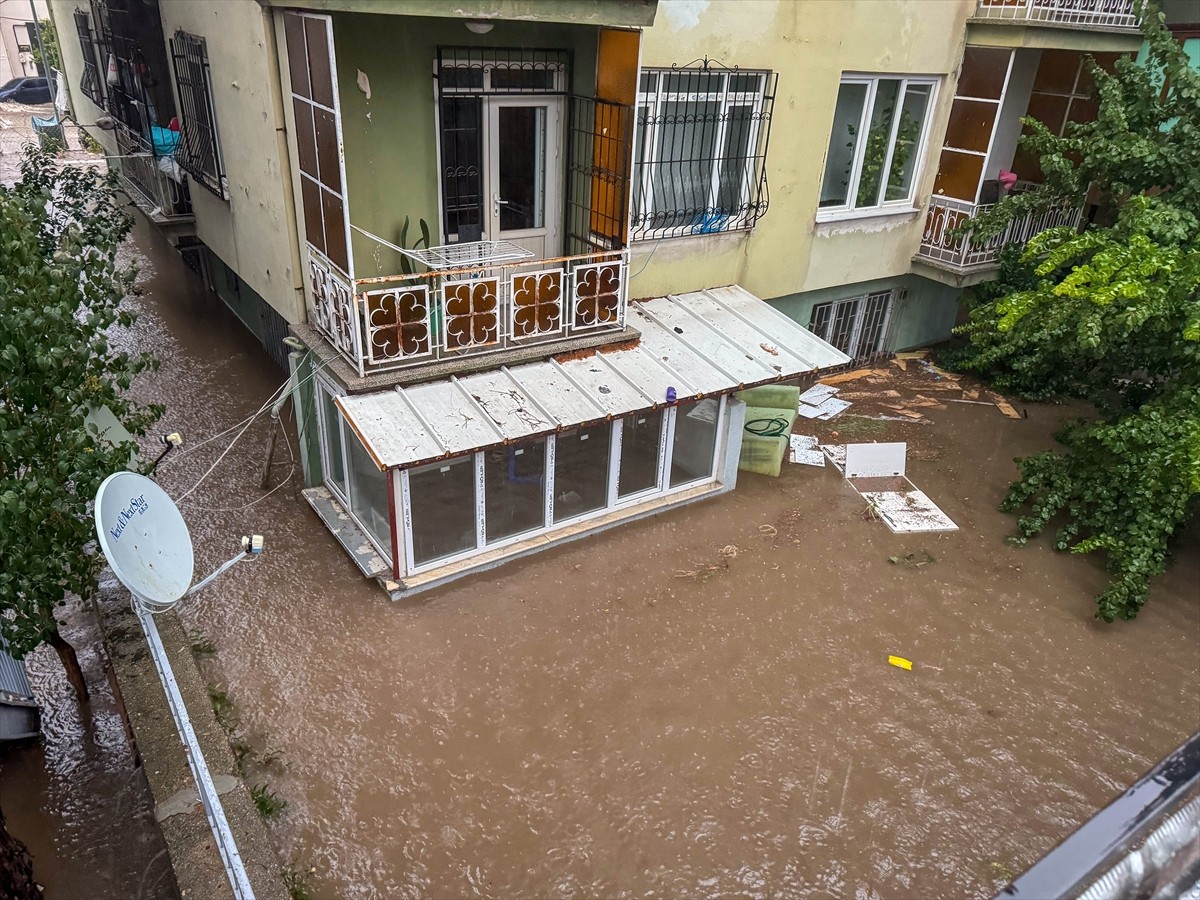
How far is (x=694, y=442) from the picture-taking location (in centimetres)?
959

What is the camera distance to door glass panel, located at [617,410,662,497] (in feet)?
29.2

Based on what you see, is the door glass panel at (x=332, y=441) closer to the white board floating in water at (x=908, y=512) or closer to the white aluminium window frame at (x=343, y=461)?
the white aluminium window frame at (x=343, y=461)

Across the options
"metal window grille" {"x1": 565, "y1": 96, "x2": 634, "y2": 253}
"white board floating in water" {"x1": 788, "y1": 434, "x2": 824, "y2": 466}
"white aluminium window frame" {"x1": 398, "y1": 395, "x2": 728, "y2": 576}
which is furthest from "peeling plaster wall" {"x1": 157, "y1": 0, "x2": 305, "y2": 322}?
"white board floating in water" {"x1": 788, "y1": 434, "x2": 824, "y2": 466}

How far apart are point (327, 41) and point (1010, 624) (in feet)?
27.7

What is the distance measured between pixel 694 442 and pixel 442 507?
334 centimetres

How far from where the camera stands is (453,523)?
805 cm

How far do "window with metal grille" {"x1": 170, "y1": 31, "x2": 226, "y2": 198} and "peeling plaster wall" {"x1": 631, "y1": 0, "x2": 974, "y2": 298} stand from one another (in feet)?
17.3

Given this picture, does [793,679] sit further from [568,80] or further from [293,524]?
[568,80]

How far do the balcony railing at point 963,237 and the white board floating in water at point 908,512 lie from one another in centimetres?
442

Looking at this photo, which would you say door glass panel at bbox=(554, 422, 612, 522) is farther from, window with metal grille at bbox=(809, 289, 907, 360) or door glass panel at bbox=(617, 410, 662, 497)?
window with metal grille at bbox=(809, 289, 907, 360)

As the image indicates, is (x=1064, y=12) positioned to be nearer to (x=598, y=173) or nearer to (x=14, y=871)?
(x=598, y=173)

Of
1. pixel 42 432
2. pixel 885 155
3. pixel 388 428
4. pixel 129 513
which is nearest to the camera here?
pixel 129 513

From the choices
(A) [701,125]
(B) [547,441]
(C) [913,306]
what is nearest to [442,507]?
(B) [547,441]

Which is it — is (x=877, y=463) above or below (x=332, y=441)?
below
